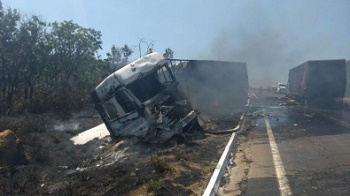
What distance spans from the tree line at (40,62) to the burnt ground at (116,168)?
9197 mm

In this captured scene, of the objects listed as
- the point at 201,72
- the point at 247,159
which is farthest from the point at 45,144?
the point at 201,72

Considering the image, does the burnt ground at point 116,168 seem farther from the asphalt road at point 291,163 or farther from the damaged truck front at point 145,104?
the asphalt road at point 291,163

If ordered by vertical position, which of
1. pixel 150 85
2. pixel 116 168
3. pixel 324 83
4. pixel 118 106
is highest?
pixel 150 85

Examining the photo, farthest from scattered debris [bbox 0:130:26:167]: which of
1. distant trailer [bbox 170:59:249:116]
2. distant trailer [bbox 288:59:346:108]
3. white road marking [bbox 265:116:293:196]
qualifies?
distant trailer [bbox 288:59:346:108]

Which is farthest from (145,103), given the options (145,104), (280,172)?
(280,172)

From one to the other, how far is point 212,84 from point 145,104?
1160 centimetres

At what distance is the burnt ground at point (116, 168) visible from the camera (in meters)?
6.19

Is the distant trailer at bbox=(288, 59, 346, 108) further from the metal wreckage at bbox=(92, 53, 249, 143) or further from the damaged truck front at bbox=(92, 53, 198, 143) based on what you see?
the damaged truck front at bbox=(92, 53, 198, 143)

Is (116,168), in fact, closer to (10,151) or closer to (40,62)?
(10,151)

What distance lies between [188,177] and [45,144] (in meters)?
7.31

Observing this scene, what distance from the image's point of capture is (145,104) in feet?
34.0

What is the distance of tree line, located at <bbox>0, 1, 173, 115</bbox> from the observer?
20.2 meters

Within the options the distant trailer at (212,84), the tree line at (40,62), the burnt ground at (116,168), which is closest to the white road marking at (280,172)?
the burnt ground at (116,168)

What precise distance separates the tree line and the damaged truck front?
10.8 metres
